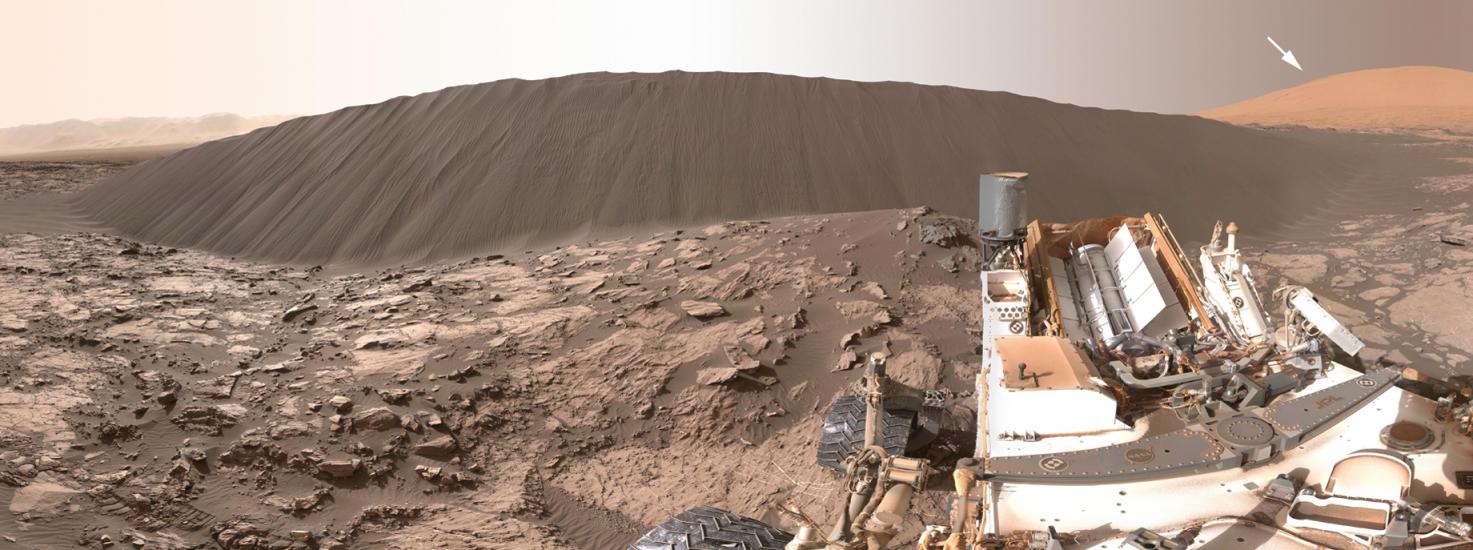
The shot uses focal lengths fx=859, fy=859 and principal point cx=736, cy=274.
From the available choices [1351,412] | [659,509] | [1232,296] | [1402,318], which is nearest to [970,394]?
[1232,296]

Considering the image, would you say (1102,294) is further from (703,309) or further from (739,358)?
(703,309)

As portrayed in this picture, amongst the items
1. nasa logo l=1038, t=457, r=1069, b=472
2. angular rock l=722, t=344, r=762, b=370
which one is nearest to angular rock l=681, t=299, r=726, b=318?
angular rock l=722, t=344, r=762, b=370

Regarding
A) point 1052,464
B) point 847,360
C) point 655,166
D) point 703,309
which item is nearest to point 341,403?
point 703,309

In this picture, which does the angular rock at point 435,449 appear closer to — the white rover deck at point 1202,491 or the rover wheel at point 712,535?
the rover wheel at point 712,535

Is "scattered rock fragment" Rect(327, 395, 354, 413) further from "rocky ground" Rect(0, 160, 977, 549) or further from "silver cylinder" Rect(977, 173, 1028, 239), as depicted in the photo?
"silver cylinder" Rect(977, 173, 1028, 239)

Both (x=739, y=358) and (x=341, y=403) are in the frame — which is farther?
(x=739, y=358)

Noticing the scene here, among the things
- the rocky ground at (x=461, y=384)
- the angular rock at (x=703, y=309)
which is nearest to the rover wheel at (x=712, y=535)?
the rocky ground at (x=461, y=384)
